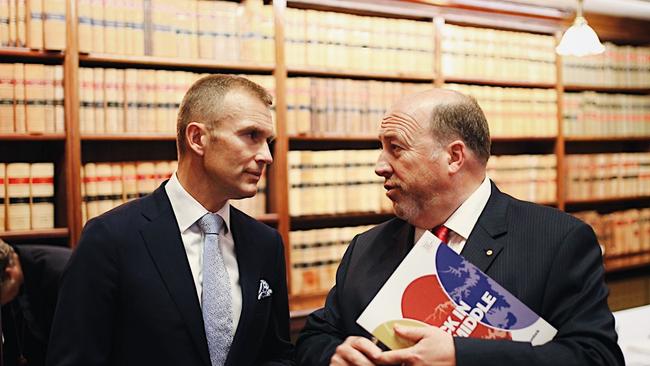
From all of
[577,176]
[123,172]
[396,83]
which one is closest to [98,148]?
[123,172]

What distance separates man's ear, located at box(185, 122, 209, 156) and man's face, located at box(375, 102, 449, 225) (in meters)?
0.50

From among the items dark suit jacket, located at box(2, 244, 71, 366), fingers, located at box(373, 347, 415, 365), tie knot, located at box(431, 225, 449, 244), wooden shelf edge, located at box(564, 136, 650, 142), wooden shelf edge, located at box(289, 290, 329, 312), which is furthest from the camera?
wooden shelf edge, located at box(564, 136, 650, 142)

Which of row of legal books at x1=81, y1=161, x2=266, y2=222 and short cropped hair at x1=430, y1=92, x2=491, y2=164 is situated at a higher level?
short cropped hair at x1=430, y1=92, x2=491, y2=164

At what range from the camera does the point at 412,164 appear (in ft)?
5.24

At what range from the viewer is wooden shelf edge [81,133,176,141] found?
123 inches

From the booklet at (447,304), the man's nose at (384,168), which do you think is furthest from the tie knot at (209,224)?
the booklet at (447,304)

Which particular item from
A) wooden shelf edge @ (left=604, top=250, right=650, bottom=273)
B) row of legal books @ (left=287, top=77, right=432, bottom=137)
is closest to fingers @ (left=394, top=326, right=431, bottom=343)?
row of legal books @ (left=287, top=77, right=432, bottom=137)

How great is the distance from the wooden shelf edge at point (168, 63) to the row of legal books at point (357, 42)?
0.23 m

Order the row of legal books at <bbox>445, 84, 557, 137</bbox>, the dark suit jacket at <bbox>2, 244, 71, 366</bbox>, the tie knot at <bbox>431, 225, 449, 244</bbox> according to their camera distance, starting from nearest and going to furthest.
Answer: the tie knot at <bbox>431, 225, 449, 244</bbox> → the dark suit jacket at <bbox>2, 244, 71, 366</bbox> → the row of legal books at <bbox>445, 84, 557, 137</bbox>

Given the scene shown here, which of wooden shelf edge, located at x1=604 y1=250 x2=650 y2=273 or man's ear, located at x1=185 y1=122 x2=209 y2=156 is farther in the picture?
wooden shelf edge, located at x1=604 y1=250 x2=650 y2=273

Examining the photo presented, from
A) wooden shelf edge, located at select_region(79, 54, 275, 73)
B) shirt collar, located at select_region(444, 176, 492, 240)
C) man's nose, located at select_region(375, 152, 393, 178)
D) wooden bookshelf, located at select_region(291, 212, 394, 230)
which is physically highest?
wooden shelf edge, located at select_region(79, 54, 275, 73)

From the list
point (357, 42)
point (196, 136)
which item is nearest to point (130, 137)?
point (357, 42)

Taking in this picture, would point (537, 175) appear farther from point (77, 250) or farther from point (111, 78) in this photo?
point (77, 250)

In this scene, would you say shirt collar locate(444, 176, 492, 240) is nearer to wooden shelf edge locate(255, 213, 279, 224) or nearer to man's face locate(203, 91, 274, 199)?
man's face locate(203, 91, 274, 199)
